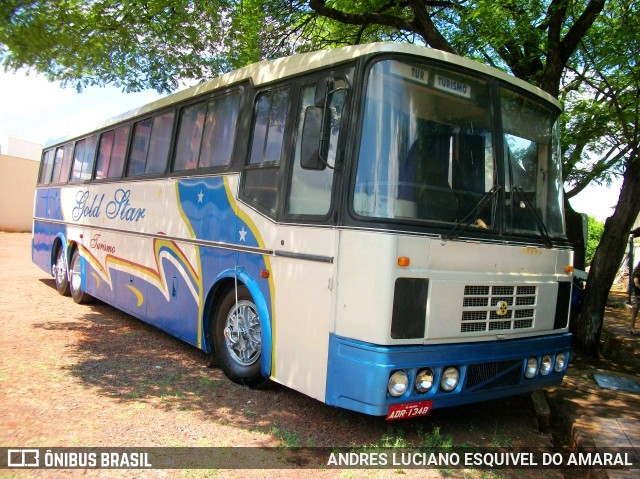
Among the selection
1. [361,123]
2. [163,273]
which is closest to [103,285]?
Answer: [163,273]

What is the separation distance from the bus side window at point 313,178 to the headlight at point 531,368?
224 centimetres

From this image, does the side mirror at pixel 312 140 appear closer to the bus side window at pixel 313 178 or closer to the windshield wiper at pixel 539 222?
the bus side window at pixel 313 178

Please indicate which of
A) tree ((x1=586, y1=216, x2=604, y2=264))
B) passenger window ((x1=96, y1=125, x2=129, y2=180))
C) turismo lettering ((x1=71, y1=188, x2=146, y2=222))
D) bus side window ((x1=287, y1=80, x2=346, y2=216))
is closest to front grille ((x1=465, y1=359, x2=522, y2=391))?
bus side window ((x1=287, y1=80, x2=346, y2=216))

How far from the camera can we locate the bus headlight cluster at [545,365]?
4.80 meters

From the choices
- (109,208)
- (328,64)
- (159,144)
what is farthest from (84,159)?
(328,64)

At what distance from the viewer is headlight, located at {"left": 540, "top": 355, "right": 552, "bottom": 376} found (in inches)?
194

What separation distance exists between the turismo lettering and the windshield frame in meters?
4.23

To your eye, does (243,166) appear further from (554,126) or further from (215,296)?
(554,126)

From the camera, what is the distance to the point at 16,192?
2811cm

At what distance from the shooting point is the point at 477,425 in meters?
5.01

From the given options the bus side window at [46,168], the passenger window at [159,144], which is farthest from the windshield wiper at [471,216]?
the bus side window at [46,168]

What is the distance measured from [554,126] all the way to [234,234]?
3.31m

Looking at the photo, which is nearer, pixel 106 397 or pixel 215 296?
pixel 106 397

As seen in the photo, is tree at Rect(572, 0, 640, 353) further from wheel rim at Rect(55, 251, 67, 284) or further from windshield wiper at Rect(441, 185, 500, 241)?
wheel rim at Rect(55, 251, 67, 284)
